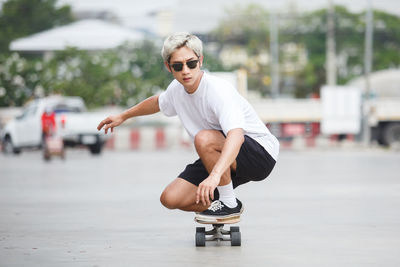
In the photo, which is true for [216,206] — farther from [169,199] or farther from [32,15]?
[32,15]

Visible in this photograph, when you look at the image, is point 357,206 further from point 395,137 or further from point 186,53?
point 395,137

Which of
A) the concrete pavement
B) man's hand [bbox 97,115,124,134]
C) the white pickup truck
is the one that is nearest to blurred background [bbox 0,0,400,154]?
the white pickup truck

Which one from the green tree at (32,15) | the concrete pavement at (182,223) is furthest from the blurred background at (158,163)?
the green tree at (32,15)

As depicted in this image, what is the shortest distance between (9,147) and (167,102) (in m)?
22.5

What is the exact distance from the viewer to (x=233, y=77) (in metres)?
34.3

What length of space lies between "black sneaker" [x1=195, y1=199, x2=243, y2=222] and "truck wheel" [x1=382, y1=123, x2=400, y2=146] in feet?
80.4

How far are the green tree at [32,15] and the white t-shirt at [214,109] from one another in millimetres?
79856

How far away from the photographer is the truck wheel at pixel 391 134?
1210 inches

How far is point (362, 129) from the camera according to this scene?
31.0 metres

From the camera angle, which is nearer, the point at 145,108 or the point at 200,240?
the point at 200,240

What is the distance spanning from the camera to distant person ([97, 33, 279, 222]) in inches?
255

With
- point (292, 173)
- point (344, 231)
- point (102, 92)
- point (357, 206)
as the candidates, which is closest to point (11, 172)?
point (292, 173)

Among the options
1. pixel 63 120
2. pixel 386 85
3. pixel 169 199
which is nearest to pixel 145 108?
pixel 169 199

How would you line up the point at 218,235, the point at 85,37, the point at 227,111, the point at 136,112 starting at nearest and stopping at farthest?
the point at 227,111 < the point at 218,235 < the point at 136,112 < the point at 85,37
